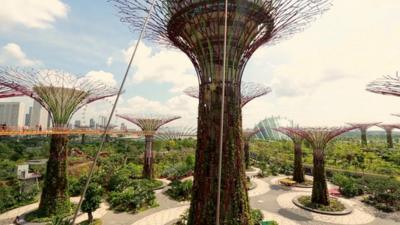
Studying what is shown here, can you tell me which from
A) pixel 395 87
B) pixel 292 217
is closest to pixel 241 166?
pixel 395 87

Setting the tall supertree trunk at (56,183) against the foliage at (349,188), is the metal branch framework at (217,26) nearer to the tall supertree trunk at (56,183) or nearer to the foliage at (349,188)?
the tall supertree trunk at (56,183)

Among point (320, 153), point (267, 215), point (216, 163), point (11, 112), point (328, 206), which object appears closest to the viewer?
point (216, 163)

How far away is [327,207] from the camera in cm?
1323

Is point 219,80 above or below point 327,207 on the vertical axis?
above

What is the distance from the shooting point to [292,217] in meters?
12.3

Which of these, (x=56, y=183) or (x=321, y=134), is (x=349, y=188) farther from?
(x=56, y=183)

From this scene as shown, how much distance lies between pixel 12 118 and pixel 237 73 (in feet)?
294

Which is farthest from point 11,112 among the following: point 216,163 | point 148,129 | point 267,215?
point 216,163

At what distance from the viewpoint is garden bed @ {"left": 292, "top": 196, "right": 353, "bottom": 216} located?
1278cm

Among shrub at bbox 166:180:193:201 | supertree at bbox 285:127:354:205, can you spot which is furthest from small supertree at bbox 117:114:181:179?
supertree at bbox 285:127:354:205

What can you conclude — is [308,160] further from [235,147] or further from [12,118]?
[12,118]

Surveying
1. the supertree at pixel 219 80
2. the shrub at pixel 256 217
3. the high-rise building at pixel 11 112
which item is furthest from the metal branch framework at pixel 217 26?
the high-rise building at pixel 11 112

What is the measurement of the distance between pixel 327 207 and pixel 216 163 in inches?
397

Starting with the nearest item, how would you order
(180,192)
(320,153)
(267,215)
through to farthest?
1. (267,215)
2. (320,153)
3. (180,192)
